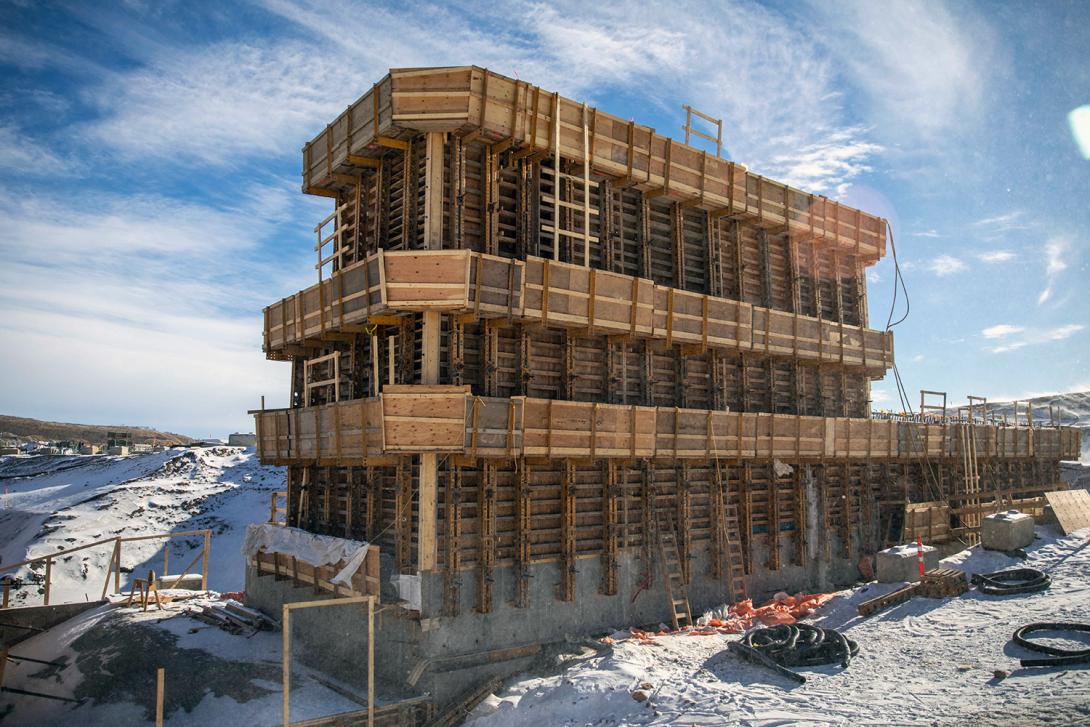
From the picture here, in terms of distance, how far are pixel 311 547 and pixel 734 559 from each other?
13.5 metres

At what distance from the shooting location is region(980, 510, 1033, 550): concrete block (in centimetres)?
2439

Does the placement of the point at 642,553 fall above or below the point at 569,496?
below

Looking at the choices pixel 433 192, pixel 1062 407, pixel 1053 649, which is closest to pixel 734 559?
pixel 1053 649

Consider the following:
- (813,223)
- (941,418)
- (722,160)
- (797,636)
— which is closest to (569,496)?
(797,636)

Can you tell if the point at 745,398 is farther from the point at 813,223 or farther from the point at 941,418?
the point at 941,418

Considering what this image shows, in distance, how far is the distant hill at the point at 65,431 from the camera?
9735 cm

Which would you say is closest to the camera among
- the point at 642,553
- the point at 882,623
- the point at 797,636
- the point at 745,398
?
the point at 797,636

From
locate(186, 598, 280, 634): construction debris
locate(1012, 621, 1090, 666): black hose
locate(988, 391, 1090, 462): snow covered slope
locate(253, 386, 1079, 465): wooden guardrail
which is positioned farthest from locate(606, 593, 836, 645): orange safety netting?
locate(988, 391, 1090, 462): snow covered slope

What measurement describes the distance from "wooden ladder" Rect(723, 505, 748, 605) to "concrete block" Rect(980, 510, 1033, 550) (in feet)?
28.8

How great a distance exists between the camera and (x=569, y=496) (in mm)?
20016

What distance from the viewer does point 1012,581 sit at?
2066cm

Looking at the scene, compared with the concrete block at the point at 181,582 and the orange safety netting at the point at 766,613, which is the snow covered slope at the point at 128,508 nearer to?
the concrete block at the point at 181,582

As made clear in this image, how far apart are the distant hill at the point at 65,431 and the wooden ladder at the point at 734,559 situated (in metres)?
89.9

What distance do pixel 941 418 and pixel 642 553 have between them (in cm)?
2027
